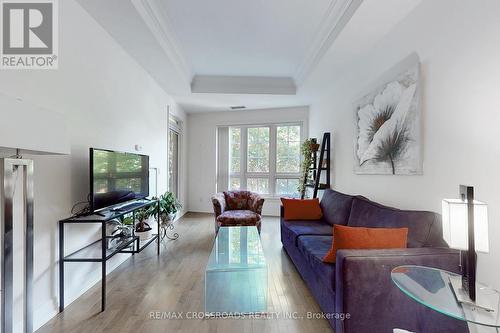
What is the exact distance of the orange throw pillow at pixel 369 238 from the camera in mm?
1687

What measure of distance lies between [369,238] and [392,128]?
1304 mm

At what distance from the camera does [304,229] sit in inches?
113

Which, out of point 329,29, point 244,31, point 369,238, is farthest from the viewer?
point 244,31

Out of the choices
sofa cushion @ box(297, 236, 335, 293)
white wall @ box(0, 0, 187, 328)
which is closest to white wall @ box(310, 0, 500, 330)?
sofa cushion @ box(297, 236, 335, 293)

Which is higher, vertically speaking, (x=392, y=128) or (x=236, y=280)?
(x=392, y=128)

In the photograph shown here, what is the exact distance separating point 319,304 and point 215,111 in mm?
5012

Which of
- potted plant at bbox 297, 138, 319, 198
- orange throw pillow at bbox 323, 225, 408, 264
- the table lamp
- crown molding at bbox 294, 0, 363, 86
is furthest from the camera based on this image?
potted plant at bbox 297, 138, 319, 198

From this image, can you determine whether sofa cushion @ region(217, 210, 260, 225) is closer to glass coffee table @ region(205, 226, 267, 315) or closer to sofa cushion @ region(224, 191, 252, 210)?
sofa cushion @ region(224, 191, 252, 210)

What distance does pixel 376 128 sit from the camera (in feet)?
8.98

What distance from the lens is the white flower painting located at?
84.5 inches

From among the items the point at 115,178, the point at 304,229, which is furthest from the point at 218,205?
the point at 115,178

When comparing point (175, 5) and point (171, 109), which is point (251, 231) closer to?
point (175, 5)

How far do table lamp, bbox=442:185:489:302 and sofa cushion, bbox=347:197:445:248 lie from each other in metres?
0.58

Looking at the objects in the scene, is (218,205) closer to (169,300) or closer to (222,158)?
(169,300)
